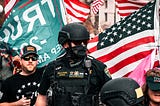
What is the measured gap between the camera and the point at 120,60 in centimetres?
666

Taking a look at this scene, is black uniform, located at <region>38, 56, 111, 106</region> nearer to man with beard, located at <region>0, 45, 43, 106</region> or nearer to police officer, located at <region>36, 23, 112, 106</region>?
police officer, located at <region>36, 23, 112, 106</region>

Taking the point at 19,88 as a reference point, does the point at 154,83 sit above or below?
above

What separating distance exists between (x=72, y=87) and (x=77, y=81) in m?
0.07

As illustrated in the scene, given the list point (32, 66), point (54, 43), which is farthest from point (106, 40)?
point (32, 66)

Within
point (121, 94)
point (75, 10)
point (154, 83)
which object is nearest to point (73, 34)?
point (154, 83)

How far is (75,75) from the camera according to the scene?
456 centimetres

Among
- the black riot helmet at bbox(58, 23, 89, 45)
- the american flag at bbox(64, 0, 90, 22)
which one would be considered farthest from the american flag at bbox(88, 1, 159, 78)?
the american flag at bbox(64, 0, 90, 22)

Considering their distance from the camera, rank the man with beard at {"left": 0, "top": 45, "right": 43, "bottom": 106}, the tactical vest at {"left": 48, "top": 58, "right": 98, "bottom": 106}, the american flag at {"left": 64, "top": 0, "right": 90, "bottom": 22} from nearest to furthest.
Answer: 1. the tactical vest at {"left": 48, "top": 58, "right": 98, "bottom": 106}
2. the man with beard at {"left": 0, "top": 45, "right": 43, "bottom": 106}
3. the american flag at {"left": 64, "top": 0, "right": 90, "bottom": 22}

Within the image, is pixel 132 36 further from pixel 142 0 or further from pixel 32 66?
pixel 32 66

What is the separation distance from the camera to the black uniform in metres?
4.54

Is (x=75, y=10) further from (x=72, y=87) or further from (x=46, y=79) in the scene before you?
(x=72, y=87)

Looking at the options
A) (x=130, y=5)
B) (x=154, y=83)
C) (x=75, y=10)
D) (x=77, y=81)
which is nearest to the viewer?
(x=154, y=83)

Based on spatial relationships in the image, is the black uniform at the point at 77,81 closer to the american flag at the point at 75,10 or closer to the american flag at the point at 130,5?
the american flag at the point at 130,5

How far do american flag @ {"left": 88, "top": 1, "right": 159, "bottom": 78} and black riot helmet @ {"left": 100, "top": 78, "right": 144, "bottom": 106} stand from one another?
3.61 metres
